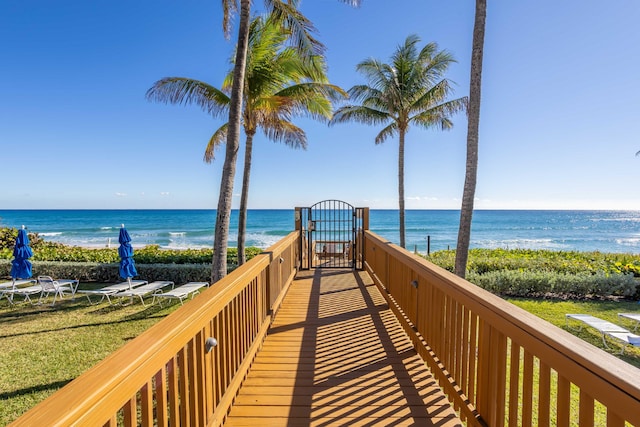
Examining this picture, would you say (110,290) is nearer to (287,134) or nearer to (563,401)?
(287,134)

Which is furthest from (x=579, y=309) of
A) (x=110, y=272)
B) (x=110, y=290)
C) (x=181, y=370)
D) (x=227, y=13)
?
(x=110, y=272)

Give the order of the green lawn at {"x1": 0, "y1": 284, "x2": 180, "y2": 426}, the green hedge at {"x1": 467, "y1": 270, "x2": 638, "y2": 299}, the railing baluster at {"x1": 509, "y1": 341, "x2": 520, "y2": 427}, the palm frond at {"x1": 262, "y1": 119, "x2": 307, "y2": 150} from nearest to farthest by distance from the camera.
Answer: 1. the railing baluster at {"x1": 509, "y1": 341, "x2": 520, "y2": 427}
2. the green lawn at {"x1": 0, "y1": 284, "x2": 180, "y2": 426}
3. the green hedge at {"x1": 467, "y1": 270, "x2": 638, "y2": 299}
4. the palm frond at {"x1": 262, "y1": 119, "x2": 307, "y2": 150}

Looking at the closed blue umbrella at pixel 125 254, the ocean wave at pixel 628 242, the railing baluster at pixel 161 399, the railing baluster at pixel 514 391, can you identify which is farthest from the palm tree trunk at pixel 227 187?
the ocean wave at pixel 628 242

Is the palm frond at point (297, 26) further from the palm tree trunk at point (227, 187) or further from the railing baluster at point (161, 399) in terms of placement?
the railing baluster at point (161, 399)

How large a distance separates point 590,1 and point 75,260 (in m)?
18.4

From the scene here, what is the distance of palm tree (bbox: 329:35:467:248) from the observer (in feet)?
34.1

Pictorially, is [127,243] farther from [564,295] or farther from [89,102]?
[89,102]

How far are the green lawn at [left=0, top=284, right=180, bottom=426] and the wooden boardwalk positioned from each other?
3.05 meters

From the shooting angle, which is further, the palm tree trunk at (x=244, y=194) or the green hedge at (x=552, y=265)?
the green hedge at (x=552, y=265)

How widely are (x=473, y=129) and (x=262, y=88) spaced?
5.15 meters

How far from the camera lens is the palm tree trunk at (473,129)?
15.2 ft

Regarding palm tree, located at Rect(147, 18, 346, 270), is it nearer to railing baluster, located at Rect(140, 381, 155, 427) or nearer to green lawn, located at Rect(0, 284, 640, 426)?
green lawn, located at Rect(0, 284, 640, 426)

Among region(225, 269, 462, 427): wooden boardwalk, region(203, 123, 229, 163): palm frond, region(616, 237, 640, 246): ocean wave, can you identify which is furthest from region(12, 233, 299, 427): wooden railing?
region(616, 237, 640, 246): ocean wave

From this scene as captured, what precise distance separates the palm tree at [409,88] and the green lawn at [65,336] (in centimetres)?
553
